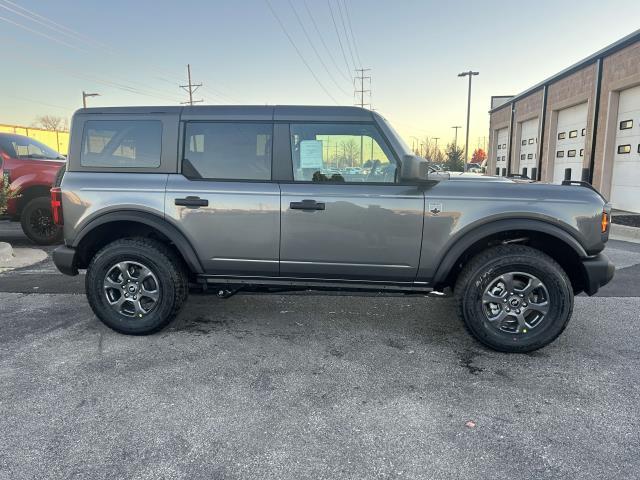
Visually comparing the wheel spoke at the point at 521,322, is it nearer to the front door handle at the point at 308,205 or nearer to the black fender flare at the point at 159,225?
the front door handle at the point at 308,205

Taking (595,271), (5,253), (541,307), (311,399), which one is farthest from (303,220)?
(5,253)

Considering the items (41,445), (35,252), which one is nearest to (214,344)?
(41,445)

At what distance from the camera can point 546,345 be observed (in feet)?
11.7

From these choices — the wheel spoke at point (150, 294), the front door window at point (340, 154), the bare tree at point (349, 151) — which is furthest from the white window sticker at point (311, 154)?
the wheel spoke at point (150, 294)

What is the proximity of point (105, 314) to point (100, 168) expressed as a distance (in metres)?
1.29

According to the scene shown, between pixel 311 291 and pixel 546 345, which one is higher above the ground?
pixel 311 291

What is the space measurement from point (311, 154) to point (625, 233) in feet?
29.7

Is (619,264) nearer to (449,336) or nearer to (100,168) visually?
(449,336)

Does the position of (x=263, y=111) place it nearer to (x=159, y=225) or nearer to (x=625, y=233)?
(x=159, y=225)

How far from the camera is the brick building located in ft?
44.0

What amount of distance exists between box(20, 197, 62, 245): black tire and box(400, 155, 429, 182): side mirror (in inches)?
268

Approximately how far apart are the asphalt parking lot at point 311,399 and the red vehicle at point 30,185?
3768 millimetres

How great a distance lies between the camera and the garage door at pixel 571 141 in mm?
16812

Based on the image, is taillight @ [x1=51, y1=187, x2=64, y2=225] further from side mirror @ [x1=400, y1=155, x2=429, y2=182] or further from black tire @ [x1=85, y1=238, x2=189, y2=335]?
side mirror @ [x1=400, y1=155, x2=429, y2=182]
